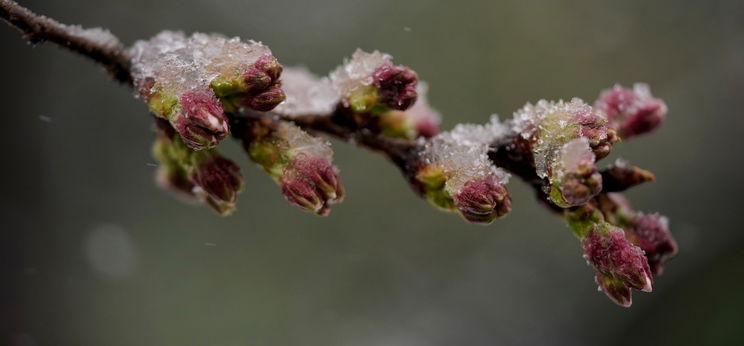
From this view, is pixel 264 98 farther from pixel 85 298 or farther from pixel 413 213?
pixel 85 298

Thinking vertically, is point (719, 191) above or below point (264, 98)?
above

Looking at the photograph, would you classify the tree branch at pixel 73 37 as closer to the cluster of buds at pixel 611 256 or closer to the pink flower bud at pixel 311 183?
the pink flower bud at pixel 311 183

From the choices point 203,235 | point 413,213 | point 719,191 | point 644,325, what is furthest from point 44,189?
point 719,191

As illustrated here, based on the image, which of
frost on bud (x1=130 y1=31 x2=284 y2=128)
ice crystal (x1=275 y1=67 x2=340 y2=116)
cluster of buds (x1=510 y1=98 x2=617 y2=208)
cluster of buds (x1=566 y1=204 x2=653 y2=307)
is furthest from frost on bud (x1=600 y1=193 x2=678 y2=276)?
frost on bud (x1=130 y1=31 x2=284 y2=128)

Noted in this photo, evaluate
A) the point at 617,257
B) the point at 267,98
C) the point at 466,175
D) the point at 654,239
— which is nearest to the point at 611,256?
the point at 617,257

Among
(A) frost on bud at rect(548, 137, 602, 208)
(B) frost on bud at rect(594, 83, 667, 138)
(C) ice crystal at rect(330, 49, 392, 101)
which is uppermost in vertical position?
(B) frost on bud at rect(594, 83, 667, 138)

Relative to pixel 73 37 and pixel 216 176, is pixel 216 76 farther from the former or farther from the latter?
pixel 73 37

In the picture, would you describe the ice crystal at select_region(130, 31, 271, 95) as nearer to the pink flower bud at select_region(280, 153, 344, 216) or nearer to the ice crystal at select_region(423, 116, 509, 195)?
the pink flower bud at select_region(280, 153, 344, 216)

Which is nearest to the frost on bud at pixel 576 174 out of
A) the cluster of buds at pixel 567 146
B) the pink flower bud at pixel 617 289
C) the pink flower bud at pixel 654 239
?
the cluster of buds at pixel 567 146
